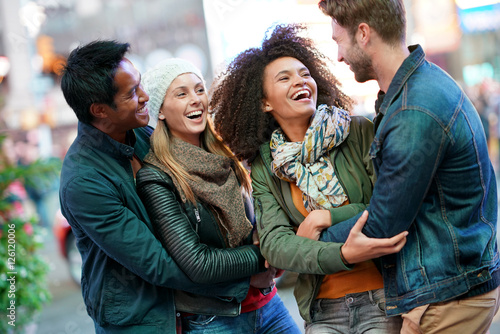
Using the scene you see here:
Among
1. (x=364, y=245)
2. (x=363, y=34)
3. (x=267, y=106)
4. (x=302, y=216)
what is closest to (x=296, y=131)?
(x=267, y=106)

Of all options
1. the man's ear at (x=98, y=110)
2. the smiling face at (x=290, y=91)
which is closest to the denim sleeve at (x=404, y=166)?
the smiling face at (x=290, y=91)

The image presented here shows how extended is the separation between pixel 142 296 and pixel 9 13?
13.7 feet

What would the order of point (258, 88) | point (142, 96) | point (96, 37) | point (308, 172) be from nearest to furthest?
point (308, 172)
point (142, 96)
point (258, 88)
point (96, 37)

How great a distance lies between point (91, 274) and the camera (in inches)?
67.7

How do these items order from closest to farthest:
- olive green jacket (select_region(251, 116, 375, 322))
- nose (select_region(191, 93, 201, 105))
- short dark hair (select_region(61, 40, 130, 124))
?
olive green jacket (select_region(251, 116, 375, 322))
short dark hair (select_region(61, 40, 130, 124))
nose (select_region(191, 93, 201, 105))

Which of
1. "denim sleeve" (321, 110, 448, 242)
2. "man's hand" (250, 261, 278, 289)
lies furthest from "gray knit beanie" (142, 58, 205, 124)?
"denim sleeve" (321, 110, 448, 242)

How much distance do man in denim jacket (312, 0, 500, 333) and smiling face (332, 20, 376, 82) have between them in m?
0.02

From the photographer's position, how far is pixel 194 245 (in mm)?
1671

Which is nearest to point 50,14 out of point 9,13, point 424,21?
point 9,13

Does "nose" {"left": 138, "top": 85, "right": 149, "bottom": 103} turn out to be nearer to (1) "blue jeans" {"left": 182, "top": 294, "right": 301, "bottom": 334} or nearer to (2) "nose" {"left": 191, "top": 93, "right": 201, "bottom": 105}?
(2) "nose" {"left": 191, "top": 93, "right": 201, "bottom": 105}

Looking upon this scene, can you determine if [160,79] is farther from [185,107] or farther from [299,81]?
[299,81]

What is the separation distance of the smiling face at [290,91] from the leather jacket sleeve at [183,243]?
20.2 inches

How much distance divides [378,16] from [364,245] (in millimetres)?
721

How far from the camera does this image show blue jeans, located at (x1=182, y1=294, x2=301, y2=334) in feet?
5.86
